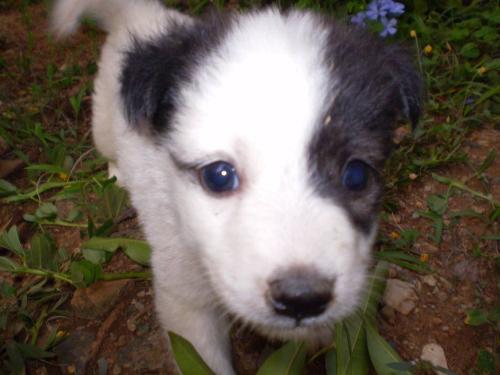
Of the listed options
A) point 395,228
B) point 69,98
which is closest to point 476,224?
point 395,228

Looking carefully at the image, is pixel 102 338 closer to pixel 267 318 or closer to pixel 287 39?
pixel 267 318

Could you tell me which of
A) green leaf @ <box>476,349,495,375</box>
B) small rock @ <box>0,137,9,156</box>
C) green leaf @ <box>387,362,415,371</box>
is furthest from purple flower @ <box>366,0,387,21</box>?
small rock @ <box>0,137,9,156</box>

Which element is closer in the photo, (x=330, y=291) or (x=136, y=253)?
(x=330, y=291)

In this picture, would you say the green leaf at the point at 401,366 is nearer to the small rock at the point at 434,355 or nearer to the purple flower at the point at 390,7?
the small rock at the point at 434,355

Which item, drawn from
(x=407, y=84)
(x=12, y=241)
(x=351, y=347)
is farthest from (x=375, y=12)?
(x=12, y=241)

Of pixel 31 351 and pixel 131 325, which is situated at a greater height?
pixel 31 351

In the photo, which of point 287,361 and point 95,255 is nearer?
point 287,361

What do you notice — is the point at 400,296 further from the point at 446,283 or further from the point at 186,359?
the point at 186,359
